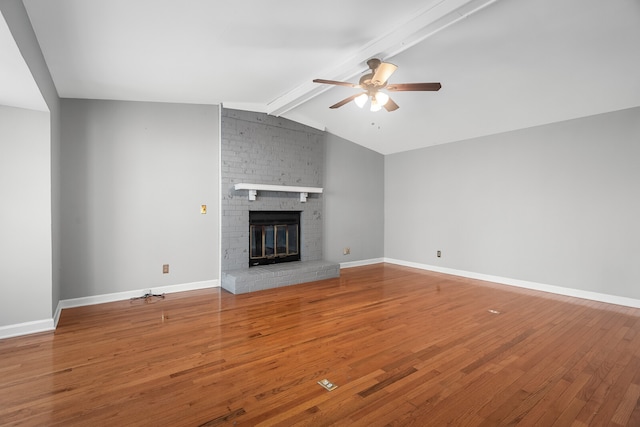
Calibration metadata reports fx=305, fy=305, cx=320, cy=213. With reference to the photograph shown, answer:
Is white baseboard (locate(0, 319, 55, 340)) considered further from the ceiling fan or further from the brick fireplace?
the ceiling fan

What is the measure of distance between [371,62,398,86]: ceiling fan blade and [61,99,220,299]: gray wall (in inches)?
101

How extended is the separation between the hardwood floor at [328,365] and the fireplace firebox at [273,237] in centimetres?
124

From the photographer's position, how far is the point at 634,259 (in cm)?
371

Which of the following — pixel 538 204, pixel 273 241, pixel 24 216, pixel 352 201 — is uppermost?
pixel 352 201

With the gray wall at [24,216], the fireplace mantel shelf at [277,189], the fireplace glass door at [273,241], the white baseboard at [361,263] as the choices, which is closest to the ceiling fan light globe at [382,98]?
the fireplace mantel shelf at [277,189]

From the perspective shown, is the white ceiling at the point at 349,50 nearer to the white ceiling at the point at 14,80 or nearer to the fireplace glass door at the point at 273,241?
the white ceiling at the point at 14,80

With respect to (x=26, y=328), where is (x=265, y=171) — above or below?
above

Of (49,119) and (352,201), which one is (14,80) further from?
(352,201)

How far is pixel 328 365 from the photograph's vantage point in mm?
2268

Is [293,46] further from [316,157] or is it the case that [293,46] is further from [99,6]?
[316,157]

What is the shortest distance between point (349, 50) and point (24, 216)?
3438mm

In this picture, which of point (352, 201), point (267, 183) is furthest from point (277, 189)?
point (352, 201)

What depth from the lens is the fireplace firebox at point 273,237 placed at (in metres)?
4.92

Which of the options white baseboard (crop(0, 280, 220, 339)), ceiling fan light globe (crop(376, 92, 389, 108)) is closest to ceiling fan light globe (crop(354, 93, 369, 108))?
ceiling fan light globe (crop(376, 92, 389, 108))
